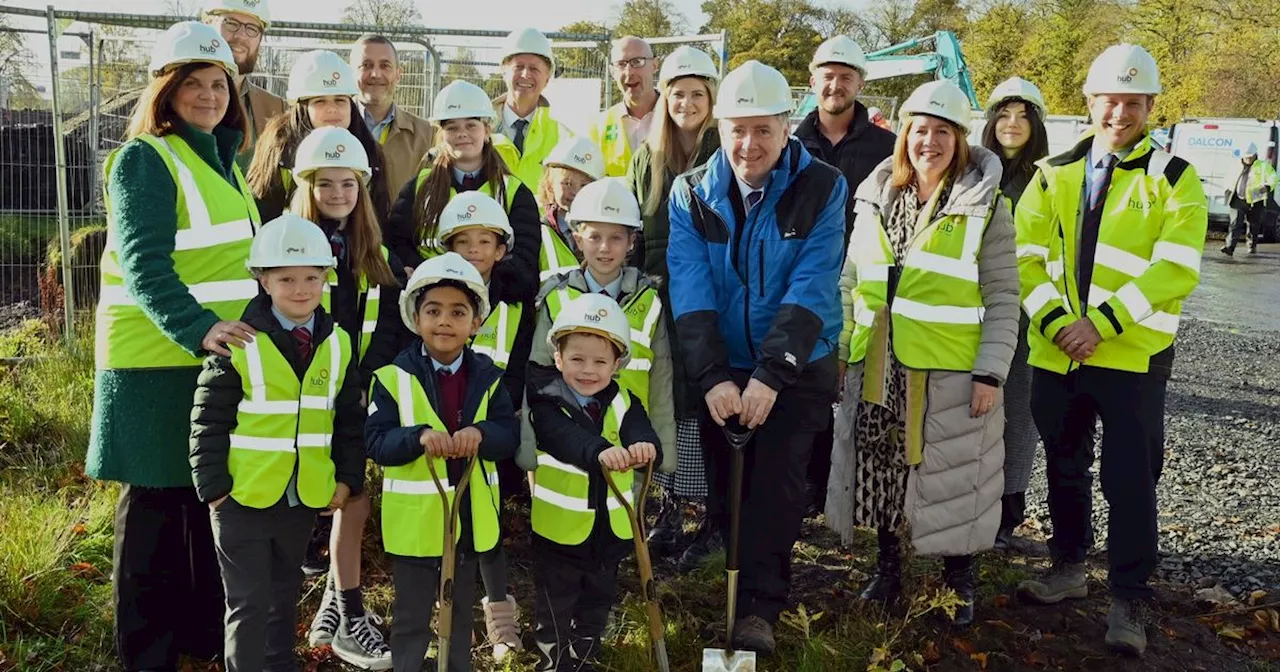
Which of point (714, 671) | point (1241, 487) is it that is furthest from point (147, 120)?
point (1241, 487)

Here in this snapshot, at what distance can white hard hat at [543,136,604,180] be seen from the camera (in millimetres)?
4707

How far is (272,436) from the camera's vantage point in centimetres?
347

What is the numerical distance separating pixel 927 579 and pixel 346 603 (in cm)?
246

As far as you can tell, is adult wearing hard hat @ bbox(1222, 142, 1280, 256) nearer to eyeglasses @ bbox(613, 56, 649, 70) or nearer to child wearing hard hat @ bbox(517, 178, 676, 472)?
eyeglasses @ bbox(613, 56, 649, 70)

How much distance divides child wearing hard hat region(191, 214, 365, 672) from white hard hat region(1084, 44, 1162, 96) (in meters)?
3.25

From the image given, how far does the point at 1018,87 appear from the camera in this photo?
5227 millimetres

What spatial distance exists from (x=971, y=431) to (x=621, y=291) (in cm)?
159

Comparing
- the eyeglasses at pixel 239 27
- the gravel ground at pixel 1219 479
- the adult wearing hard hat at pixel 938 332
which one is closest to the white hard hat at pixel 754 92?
the adult wearing hard hat at pixel 938 332

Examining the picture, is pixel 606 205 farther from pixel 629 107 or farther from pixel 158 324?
pixel 629 107

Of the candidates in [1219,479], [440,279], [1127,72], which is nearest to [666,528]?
[440,279]

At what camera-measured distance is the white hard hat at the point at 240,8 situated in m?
4.71

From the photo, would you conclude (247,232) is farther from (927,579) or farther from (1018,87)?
(1018,87)

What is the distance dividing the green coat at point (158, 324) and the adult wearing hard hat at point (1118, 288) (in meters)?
3.45

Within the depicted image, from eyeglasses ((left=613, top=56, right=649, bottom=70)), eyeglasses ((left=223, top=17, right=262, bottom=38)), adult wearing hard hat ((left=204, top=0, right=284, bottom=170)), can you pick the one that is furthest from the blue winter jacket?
eyeglasses ((left=223, top=17, right=262, bottom=38))
